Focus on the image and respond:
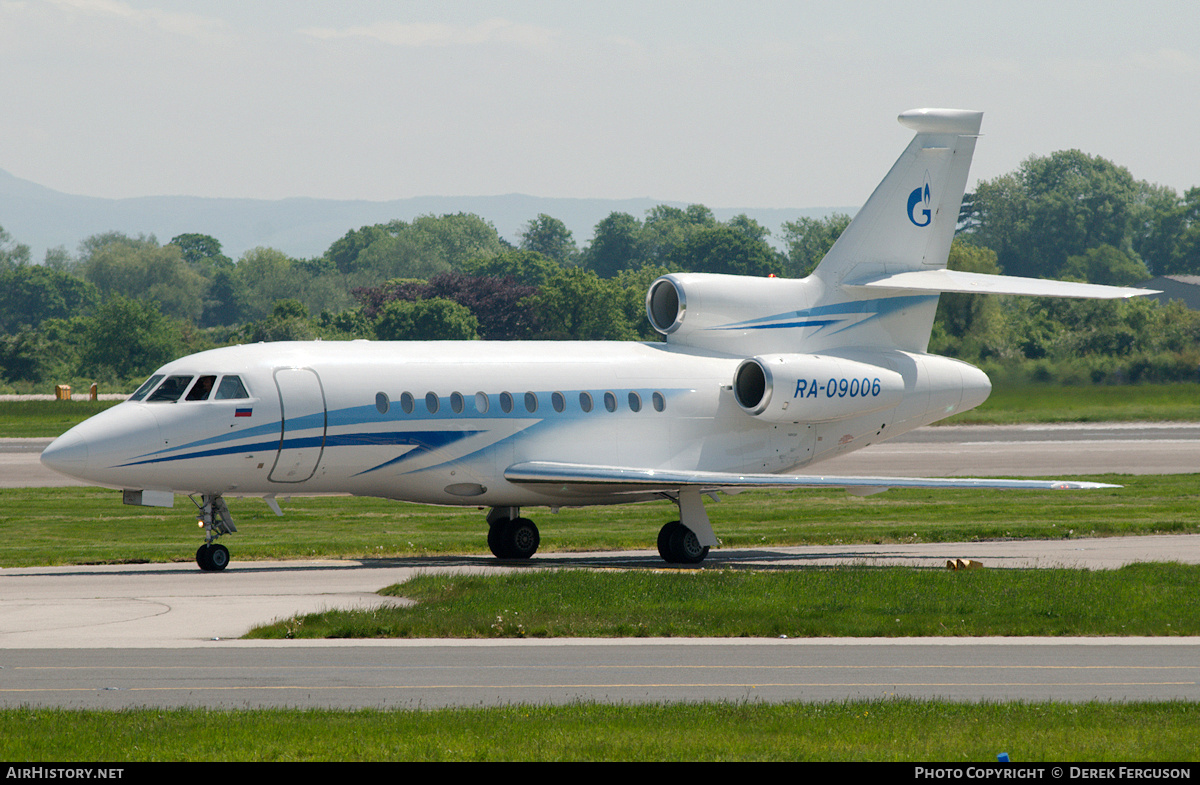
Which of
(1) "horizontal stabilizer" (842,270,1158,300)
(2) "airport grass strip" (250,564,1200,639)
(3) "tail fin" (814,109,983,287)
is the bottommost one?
(2) "airport grass strip" (250,564,1200,639)

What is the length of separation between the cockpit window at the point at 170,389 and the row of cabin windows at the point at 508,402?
3.36m

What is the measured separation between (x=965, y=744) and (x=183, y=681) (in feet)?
26.0

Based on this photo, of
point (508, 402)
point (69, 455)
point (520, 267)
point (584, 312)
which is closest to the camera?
point (69, 455)

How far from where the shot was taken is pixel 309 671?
15.6 meters

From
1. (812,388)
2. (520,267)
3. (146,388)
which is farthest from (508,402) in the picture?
(520,267)

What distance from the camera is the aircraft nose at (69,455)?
24.0 m

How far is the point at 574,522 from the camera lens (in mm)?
35688

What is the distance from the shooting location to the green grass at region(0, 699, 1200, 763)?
1127 centimetres

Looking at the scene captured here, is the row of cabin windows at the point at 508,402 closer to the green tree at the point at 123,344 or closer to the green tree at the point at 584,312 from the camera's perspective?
the green tree at the point at 584,312

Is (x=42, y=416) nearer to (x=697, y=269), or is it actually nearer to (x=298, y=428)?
(x=298, y=428)

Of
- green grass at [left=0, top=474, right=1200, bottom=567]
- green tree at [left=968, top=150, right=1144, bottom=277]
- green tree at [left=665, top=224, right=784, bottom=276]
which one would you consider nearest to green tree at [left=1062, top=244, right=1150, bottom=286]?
green tree at [left=968, top=150, right=1144, bottom=277]

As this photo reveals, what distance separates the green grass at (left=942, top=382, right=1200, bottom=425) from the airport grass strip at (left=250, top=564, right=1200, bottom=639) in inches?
1341

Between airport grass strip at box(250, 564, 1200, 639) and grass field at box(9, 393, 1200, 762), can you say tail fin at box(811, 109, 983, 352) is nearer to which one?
grass field at box(9, 393, 1200, 762)

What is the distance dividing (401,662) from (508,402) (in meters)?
11.4
